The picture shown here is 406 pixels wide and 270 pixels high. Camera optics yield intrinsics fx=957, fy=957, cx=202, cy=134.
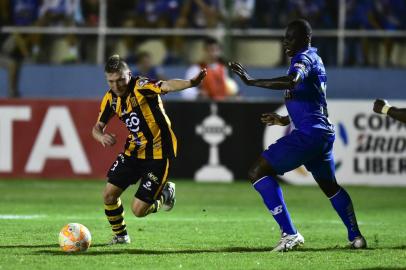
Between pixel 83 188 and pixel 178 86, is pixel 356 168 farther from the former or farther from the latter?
pixel 178 86

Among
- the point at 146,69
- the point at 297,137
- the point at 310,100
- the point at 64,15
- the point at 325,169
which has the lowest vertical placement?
the point at 146,69

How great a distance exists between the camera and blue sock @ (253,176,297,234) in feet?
31.7

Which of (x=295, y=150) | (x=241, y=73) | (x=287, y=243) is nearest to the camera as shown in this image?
(x=241, y=73)

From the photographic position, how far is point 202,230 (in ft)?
37.9

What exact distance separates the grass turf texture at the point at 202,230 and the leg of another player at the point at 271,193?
12.6 inches

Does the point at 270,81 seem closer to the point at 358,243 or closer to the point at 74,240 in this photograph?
the point at 358,243

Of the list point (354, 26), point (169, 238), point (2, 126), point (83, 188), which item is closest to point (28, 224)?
point (169, 238)

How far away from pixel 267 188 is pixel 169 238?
62.2 inches

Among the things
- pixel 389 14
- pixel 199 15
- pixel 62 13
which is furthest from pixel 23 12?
pixel 389 14

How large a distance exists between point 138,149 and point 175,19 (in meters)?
11.7

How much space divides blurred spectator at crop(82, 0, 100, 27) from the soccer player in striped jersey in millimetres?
11429

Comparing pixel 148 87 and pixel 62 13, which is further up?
pixel 148 87

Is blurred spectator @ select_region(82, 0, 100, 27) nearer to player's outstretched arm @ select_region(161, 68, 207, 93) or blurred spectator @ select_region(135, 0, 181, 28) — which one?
blurred spectator @ select_region(135, 0, 181, 28)

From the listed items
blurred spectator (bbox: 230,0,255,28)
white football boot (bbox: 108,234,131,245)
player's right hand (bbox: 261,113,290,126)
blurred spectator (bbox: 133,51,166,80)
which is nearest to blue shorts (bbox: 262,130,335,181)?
player's right hand (bbox: 261,113,290,126)
